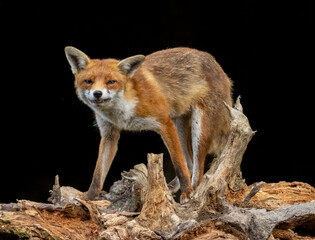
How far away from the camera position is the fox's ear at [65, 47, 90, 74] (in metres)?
5.39

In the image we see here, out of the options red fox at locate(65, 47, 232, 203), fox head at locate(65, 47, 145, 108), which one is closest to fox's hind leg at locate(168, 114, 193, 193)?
red fox at locate(65, 47, 232, 203)

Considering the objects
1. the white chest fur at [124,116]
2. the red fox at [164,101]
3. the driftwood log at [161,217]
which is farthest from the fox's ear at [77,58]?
the driftwood log at [161,217]

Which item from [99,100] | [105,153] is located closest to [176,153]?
[105,153]

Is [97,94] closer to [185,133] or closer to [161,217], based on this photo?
[161,217]

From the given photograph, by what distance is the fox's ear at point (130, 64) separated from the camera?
17.8ft

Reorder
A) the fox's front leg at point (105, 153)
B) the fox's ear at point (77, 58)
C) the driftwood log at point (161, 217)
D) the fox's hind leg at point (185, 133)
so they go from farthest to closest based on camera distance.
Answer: the fox's hind leg at point (185, 133)
the fox's front leg at point (105, 153)
the fox's ear at point (77, 58)
the driftwood log at point (161, 217)

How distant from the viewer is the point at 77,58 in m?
5.49

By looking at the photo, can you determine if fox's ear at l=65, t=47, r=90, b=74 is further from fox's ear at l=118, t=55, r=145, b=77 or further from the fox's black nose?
the fox's black nose

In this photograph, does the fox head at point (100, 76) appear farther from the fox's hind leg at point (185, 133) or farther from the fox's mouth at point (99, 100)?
the fox's hind leg at point (185, 133)

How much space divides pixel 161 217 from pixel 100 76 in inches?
72.2

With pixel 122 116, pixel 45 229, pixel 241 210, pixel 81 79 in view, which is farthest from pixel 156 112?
pixel 45 229

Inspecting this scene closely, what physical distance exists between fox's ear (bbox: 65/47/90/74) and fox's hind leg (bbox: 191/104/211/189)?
1.71m

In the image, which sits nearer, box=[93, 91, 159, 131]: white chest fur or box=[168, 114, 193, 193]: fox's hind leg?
box=[93, 91, 159, 131]: white chest fur

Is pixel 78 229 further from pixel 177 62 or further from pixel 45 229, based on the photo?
pixel 177 62
